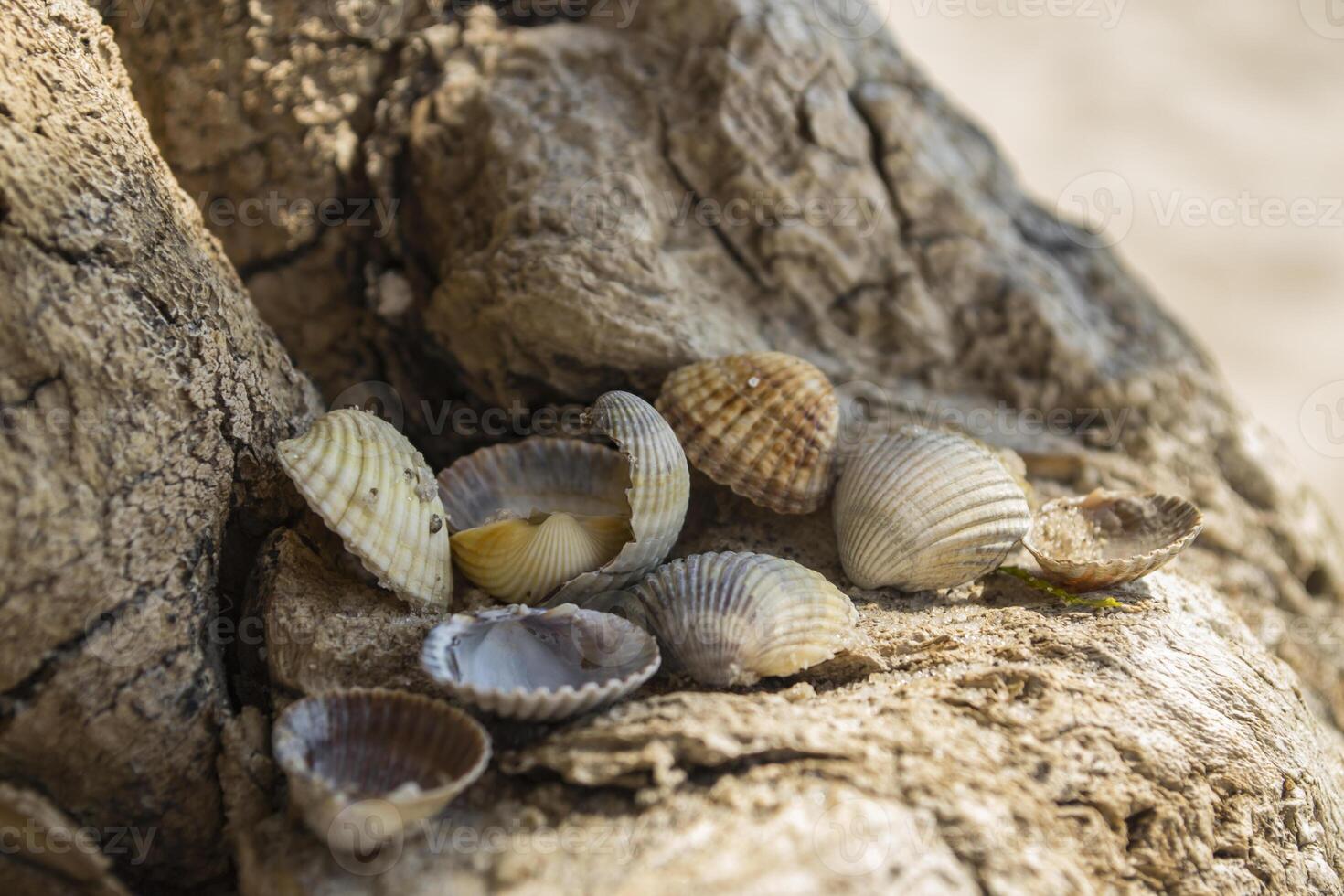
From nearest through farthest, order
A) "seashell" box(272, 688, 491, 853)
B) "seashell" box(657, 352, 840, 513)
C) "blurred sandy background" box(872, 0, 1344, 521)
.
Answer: "seashell" box(272, 688, 491, 853) → "seashell" box(657, 352, 840, 513) → "blurred sandy background" box(872, 0, 1344, 521)

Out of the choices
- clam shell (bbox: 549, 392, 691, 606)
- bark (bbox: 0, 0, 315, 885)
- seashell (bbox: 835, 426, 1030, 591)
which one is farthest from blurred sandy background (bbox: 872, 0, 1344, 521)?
bark (bbox: 0, 0, 315, 885)

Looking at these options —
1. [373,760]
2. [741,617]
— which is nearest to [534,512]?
[741,617]

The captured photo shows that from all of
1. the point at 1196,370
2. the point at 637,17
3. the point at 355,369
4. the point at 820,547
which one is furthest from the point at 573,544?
the point at 1196,370

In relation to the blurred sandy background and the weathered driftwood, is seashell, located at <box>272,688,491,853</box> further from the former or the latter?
the blurred sandy background

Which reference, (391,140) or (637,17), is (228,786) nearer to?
(391,140)

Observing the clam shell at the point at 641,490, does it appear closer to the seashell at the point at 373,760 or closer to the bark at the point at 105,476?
the seashell at the point at 373,760

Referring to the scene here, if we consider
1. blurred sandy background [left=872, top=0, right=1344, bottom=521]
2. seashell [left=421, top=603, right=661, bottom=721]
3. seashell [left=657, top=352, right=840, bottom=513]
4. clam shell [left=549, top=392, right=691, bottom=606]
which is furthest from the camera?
blurred sandy background [left=872, top=0, right=1344, bottom=521]

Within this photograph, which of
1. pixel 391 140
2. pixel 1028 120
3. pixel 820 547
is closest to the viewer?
pixel 820 547
